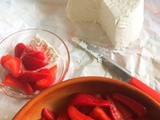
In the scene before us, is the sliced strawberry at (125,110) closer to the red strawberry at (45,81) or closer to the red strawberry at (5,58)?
the red strawberry at (45,81)

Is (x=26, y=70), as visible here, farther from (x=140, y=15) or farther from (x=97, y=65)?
(x=140, y=15)

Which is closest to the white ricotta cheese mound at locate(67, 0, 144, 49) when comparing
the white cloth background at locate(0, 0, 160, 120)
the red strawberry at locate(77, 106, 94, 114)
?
the white cloth background at locate(0, 0, 160, 120)

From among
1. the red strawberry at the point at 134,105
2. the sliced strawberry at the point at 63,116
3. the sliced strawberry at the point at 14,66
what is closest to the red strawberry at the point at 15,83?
the sliced strawberry at the point at 14,66

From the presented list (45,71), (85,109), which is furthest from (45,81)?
(85,109)

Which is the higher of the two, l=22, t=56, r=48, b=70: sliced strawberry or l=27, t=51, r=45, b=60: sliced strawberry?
l=27, t=51, r=45, b=60: sliced strawberry

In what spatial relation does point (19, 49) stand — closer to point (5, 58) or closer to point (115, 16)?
point (5, 58)

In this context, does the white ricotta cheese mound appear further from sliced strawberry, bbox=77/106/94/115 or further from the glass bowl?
sliced strawberry, bbox=77/106/94/115
